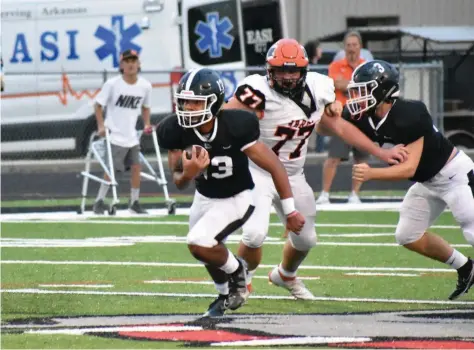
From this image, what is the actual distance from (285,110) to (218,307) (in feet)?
5.31

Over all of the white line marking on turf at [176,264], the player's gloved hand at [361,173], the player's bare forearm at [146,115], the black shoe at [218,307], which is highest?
the player's gloved hand at [361,173]

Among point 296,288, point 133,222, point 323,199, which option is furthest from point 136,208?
point 296,288

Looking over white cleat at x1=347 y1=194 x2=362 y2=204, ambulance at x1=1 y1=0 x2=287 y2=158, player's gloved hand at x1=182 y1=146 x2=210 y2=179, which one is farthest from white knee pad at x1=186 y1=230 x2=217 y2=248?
ambulance at x1=1 y1=0 x2=287 y2=158

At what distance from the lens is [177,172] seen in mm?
8977

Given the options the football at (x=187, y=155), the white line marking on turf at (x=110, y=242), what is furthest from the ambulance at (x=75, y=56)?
the football at (x=187, y=155)

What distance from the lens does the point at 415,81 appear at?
A: 21.9 meters

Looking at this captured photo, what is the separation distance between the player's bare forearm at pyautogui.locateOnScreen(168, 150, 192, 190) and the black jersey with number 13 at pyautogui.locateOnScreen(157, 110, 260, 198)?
0.05 meters

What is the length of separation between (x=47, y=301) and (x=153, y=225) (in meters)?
5.52

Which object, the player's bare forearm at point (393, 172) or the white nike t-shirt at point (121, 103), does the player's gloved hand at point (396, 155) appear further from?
the white nike t-shirt at point (121, 103)

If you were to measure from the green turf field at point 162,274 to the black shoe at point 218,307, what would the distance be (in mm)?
311

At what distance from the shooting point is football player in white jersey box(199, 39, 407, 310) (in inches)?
384

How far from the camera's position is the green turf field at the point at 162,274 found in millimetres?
9508

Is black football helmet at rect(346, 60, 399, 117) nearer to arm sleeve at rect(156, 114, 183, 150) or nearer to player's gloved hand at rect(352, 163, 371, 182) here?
player's gloved hand at rect(352, 163, 371, 182)

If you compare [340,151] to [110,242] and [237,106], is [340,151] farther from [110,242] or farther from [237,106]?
[237,106]
